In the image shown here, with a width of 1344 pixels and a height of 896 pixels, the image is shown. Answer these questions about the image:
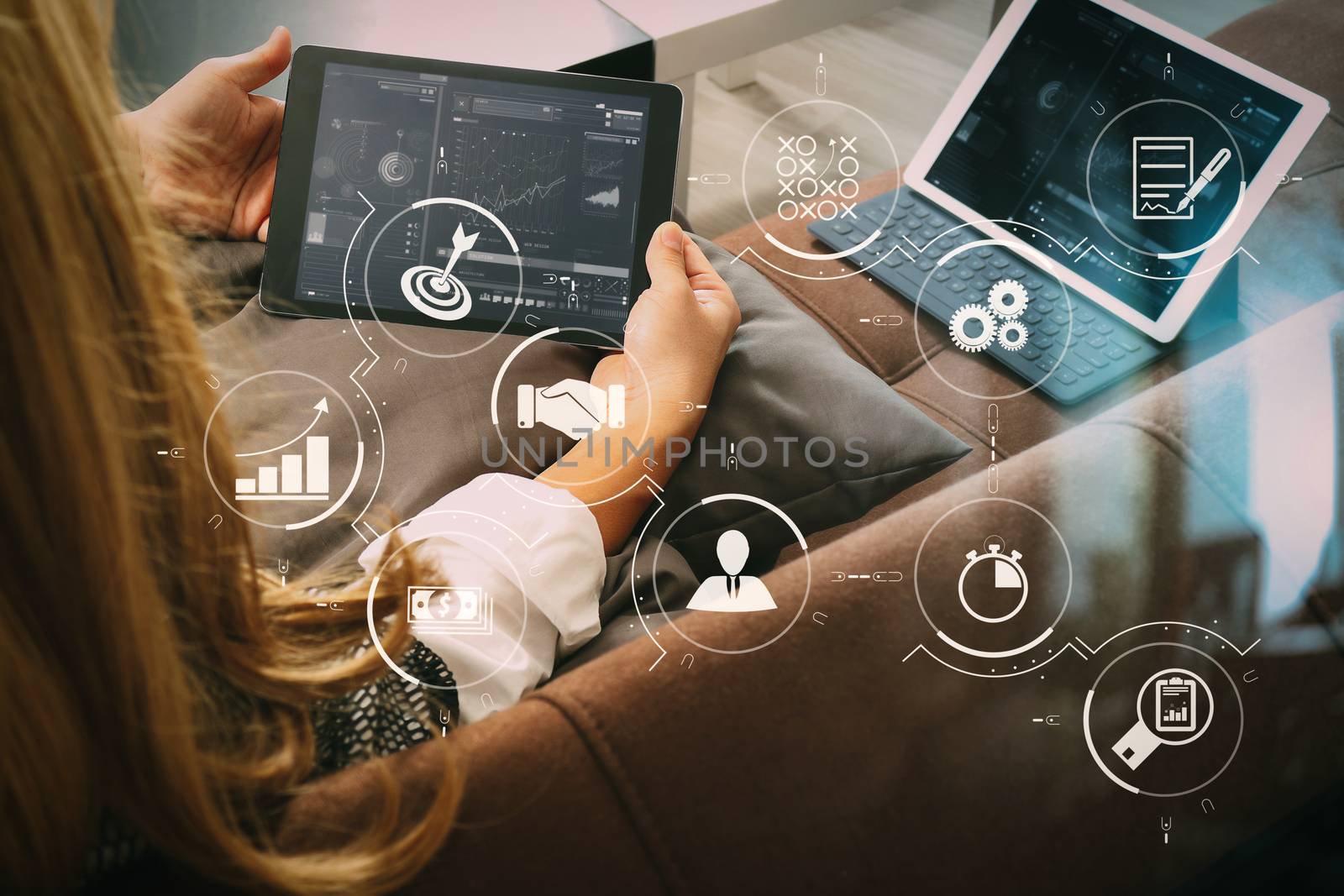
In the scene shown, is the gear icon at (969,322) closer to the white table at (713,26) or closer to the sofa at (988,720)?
the sofa at (988,720)

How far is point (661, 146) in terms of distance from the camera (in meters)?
0.50

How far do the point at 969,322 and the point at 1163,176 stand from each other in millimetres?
154

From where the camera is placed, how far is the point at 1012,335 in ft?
1.99

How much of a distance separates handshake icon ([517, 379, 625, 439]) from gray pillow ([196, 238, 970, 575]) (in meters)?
0.01

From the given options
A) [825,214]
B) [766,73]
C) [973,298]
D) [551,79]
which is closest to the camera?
[551,79]

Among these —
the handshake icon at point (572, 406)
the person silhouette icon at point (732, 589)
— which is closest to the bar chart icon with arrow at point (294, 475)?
the handshake icon at point (572, 406)

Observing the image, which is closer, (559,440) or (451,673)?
(451,673)

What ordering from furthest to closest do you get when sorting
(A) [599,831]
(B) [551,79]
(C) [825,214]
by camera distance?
(C) [825,214] → (B) [551,79] → (A) [599,831]

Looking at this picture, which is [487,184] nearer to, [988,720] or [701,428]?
[701,428]

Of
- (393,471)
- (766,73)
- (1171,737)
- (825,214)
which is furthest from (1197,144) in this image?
(766,73)

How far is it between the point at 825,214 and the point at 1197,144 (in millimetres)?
276

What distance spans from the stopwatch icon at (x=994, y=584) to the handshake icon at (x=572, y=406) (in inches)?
8.6

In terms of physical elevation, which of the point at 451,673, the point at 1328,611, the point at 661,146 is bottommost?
the point at 451,673

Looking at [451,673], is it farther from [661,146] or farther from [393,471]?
[661,146]
